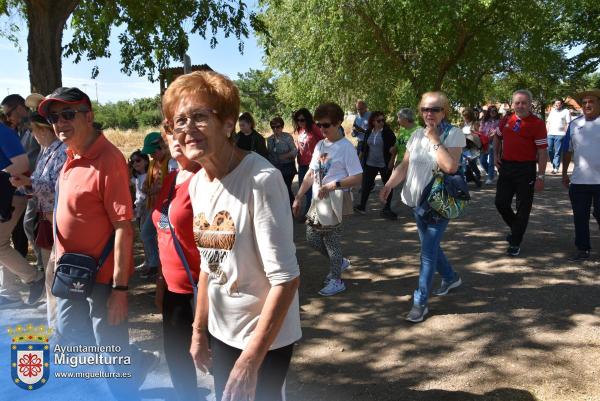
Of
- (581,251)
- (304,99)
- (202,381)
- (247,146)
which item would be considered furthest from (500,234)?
(304,99)

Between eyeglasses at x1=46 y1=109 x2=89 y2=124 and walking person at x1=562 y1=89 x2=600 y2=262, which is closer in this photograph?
eyeglasses at x1=46 y1=109 x2=89 y2=124

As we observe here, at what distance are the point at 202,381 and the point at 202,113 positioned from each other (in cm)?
231

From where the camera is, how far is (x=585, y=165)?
18.4ft

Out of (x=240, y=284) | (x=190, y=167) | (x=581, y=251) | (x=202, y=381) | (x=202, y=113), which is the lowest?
(x=202, y=381)

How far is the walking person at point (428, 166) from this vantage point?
397 cm

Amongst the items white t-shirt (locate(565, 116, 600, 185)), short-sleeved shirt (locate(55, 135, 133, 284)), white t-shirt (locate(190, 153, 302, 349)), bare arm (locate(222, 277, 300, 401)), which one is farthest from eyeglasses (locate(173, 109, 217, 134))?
white t-shirt (locate(565, 116, 600, 185))

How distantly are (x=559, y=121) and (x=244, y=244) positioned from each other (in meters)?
13.5

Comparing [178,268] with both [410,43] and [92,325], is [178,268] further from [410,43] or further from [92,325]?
[410,43]

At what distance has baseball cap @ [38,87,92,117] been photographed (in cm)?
283

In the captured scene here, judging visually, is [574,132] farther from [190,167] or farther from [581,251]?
[190,167]

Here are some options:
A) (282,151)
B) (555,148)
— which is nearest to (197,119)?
(282,151)

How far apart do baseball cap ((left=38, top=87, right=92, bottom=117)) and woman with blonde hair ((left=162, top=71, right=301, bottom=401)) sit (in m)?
1.14

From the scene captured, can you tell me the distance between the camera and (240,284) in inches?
74.4

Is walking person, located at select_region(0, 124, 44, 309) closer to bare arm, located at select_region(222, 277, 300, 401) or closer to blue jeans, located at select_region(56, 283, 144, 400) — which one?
blue jeans, located at select_region(56, 283, 144, 400)
